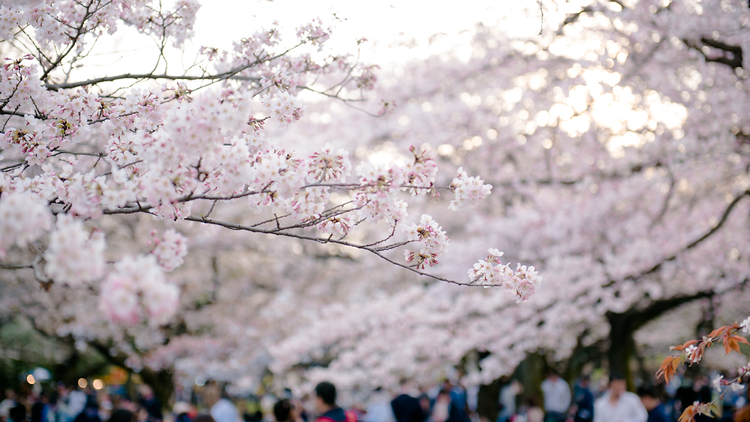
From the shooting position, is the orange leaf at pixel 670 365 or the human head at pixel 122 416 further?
the human head at pixel 122 416

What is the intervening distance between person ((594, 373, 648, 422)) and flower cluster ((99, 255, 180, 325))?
5.19m

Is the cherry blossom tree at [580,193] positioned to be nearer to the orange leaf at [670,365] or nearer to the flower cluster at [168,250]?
the orange leaf at [670,365]

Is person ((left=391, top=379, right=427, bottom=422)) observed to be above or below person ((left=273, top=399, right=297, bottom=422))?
below

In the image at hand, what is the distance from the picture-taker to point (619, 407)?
521 centimetres

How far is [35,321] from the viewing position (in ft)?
40.9

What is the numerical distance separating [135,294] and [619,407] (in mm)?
5308

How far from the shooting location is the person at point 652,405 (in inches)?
178

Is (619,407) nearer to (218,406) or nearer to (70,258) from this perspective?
(218,406)

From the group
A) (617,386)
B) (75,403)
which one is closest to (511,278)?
(617,386)

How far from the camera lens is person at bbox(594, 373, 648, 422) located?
5.16 metres

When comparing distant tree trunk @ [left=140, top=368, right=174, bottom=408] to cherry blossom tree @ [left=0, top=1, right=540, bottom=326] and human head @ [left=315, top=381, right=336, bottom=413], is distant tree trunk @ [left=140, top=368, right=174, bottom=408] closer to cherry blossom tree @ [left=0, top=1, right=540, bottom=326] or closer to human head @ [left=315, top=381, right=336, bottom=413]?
human head @ [left=315, top=381, right=336, bottom=413]

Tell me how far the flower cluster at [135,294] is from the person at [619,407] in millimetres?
5193

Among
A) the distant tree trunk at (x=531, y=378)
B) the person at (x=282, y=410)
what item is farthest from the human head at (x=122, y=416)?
the distant tree trunk at (x=531, y=378)

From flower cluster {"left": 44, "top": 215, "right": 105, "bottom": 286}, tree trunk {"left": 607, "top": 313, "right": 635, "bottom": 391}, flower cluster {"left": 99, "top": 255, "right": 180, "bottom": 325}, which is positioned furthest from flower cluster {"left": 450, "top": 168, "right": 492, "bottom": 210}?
tree trunk {"left": 607, "top": 313, "right": 635, "bottom": 391}
